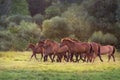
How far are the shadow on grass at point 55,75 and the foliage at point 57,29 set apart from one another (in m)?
19.0

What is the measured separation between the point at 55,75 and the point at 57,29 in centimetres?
2053

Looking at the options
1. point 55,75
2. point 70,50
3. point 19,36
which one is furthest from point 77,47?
point 19,36

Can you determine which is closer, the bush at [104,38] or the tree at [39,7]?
the bush at [104,38]

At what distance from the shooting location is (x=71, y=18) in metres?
37.8

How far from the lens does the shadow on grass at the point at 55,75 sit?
15445 mm

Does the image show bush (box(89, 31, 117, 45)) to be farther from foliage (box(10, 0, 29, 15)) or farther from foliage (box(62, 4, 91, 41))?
foliage (box(10, 0, 29, 15))

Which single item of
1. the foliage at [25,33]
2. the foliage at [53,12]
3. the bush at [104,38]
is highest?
the foliage at [53,12]

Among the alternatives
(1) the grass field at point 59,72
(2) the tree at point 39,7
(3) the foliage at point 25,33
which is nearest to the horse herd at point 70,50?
(1) the grass field at point 59,72

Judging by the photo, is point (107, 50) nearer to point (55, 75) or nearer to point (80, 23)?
point (55, 75)

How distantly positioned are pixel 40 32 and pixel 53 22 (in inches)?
56.5

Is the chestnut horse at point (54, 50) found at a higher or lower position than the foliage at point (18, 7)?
lower

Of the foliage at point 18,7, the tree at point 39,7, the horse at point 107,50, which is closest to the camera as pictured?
the horse at point 107,50

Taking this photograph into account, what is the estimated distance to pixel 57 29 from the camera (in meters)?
36.5

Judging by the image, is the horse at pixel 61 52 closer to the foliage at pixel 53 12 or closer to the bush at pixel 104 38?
the bush at pixel 104 38
